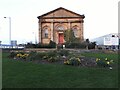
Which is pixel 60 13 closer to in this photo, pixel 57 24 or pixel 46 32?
→ pixel 57 24

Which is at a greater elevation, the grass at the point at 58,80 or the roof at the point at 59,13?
the roof at the point at 59,13

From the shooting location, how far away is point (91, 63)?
53.8ft

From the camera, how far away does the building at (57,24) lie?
71812mm

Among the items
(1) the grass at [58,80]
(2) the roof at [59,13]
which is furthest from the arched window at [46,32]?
(1) the grass at [58,80]

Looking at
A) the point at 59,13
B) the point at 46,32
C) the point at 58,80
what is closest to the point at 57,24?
the point at 59,13

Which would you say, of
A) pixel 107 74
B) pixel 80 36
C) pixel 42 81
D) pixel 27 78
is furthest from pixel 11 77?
pixel 80 36

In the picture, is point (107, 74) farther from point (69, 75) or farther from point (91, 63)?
point (91, 63)

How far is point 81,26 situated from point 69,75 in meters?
59.5

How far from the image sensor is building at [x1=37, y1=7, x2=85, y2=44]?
236ft

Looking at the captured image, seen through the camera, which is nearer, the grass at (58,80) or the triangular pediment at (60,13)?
the grass at (58,80)

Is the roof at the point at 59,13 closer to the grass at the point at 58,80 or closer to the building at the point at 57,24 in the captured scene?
the building at the point at 57,24

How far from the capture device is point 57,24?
72.5m

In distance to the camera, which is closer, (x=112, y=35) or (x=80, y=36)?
(x=112, y=35)

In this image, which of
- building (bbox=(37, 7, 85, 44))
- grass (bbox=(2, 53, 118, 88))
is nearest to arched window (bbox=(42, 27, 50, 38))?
building (bbox=(37, 7, 85, 44))
